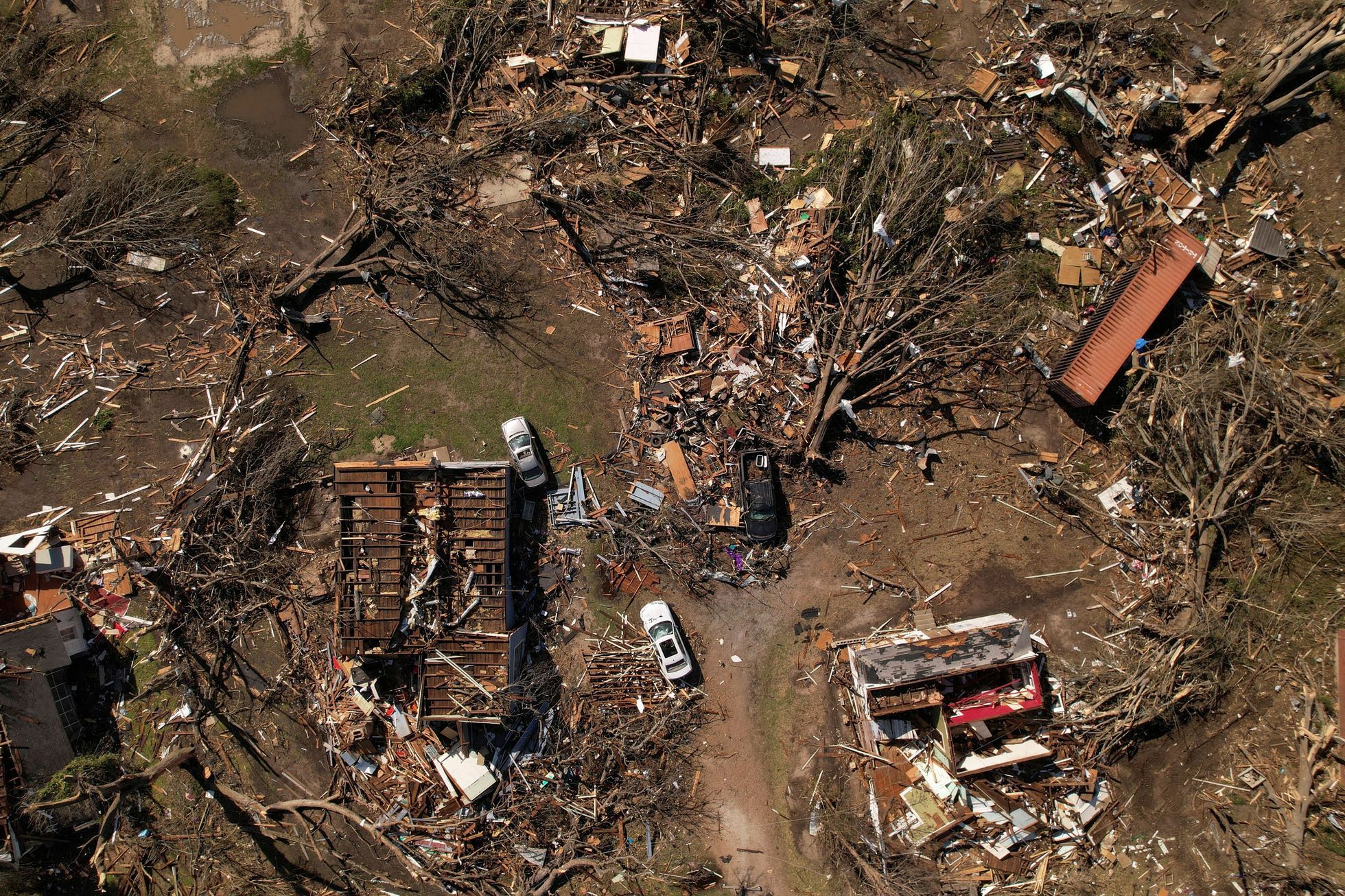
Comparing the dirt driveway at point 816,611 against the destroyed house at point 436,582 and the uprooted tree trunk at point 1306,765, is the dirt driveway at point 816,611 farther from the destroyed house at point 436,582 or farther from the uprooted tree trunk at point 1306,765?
the uprooted tree trunk at point 1306,765

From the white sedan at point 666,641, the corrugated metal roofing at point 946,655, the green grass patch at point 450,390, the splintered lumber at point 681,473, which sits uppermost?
the green grass patch at point 450,390

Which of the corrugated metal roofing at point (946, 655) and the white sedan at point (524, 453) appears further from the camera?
the white sedan at point (524, 453)

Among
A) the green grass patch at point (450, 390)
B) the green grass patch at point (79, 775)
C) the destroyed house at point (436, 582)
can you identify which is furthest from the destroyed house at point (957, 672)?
the green grass patch at point (79, 775)

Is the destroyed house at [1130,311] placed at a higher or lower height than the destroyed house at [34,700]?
higher

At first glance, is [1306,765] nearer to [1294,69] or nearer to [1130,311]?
[1130,311]

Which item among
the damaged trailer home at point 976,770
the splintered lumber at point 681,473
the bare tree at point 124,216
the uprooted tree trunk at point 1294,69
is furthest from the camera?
the bare tree at point 124,216

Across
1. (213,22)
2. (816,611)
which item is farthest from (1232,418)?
(213,22)

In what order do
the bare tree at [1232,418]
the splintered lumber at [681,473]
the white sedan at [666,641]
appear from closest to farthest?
the bare tree at [1232,418] → the white sedan at [666,641] → the splintered lumber at [681,473]
